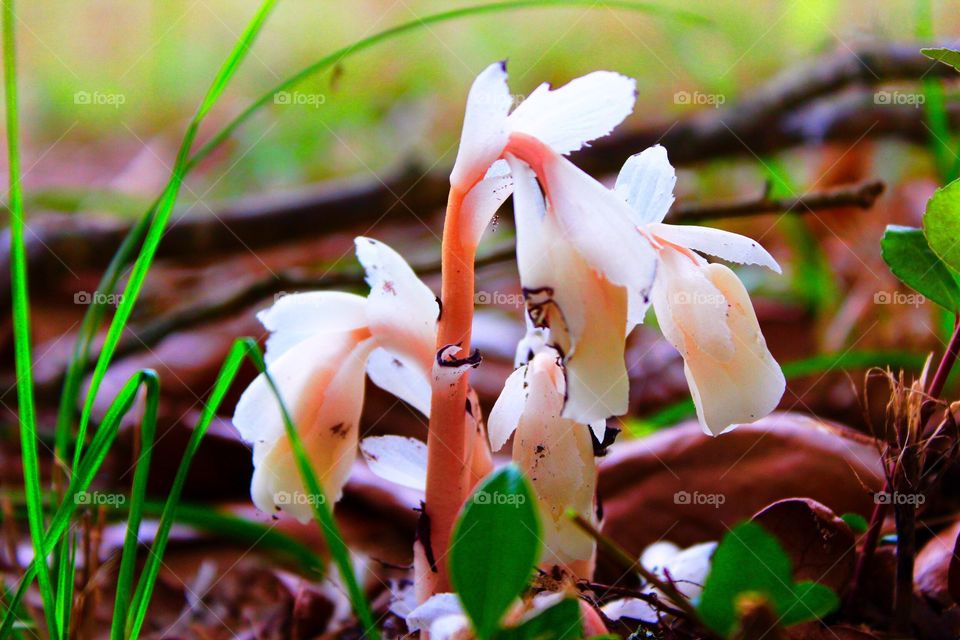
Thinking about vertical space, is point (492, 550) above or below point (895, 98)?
below

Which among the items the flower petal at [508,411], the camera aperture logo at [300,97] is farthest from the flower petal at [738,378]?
the camera aperture logo at [300,97]

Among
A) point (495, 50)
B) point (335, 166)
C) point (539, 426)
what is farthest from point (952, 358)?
point (335, 166)

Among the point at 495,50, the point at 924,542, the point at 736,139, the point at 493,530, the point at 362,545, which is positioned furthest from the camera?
the point at 495,50

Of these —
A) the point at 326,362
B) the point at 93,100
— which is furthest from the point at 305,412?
the point at 93,100

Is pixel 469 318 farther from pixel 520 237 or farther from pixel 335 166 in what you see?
pixel 335 166

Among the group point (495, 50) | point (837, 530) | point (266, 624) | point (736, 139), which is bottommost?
point (266, 624)

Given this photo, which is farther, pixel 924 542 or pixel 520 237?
pixel 924 542

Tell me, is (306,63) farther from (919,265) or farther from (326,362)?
(919,265)

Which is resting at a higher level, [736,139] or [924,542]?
[736,139]
